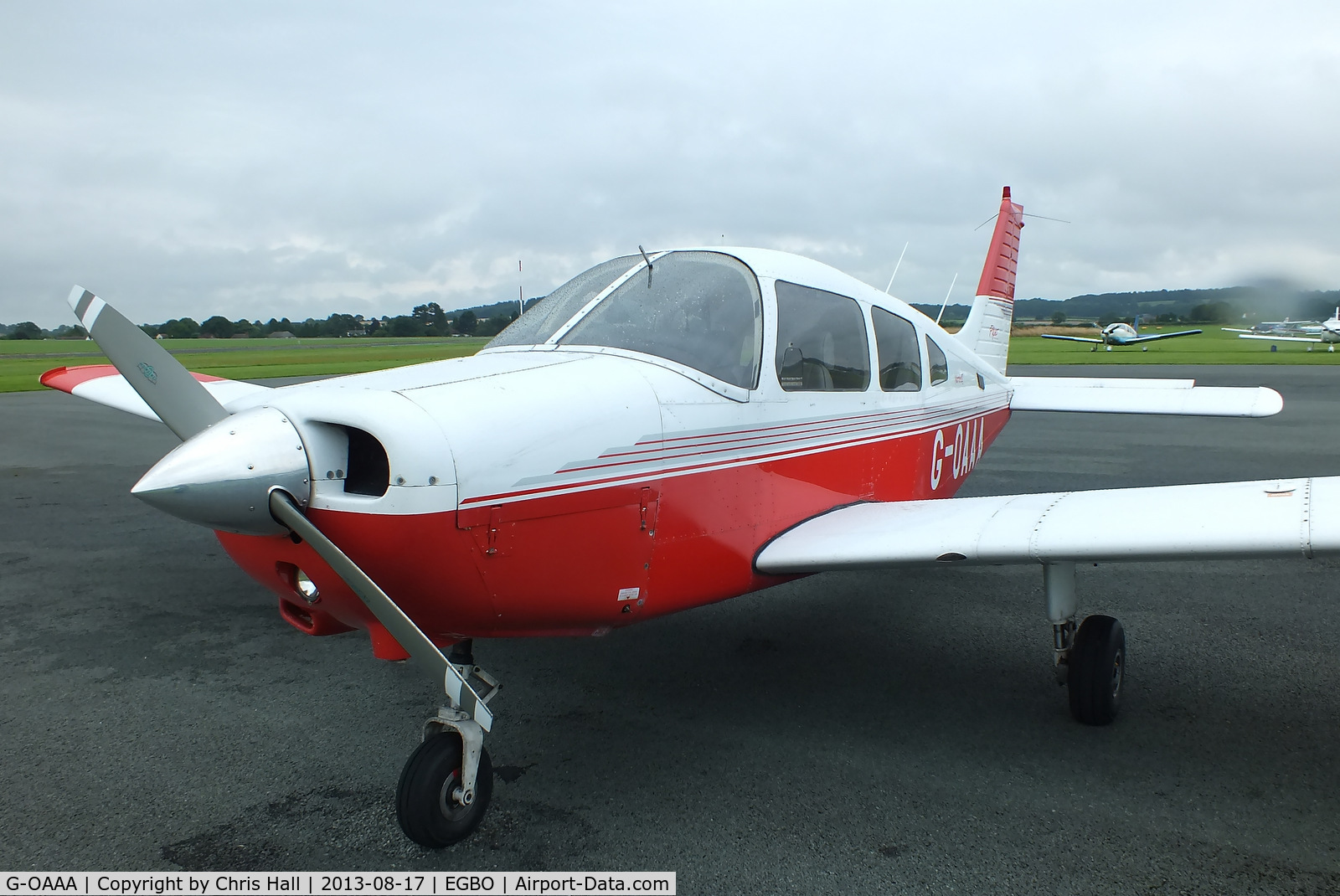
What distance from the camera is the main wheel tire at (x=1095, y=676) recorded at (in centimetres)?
359

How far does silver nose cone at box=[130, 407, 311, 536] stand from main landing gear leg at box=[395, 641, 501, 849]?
791 millimetres

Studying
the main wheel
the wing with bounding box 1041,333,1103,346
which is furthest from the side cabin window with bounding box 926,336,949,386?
the wing with bounding box 1041,333,1103,346

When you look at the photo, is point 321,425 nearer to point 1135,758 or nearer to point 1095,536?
point 1095,536

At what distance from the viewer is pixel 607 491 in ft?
9.39

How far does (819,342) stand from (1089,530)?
1.45 m

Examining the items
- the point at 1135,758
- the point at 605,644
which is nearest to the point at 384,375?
the point at 605,644

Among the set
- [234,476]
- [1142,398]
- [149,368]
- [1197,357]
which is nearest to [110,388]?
[149,368]

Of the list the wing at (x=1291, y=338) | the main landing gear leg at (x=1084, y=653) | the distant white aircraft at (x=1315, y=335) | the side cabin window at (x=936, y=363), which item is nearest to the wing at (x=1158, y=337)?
the distant white aircraft at (x=1315, y=335)

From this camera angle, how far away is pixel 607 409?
9.43ft

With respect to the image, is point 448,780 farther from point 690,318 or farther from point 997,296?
point 997,296

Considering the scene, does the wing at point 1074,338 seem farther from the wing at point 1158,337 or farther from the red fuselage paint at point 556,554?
the red fuselage paint at point 556,554

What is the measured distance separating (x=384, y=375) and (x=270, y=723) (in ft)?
6.05

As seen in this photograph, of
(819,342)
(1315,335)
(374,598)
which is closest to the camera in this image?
(374,598)

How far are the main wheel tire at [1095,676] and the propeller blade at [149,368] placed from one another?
3476mm
